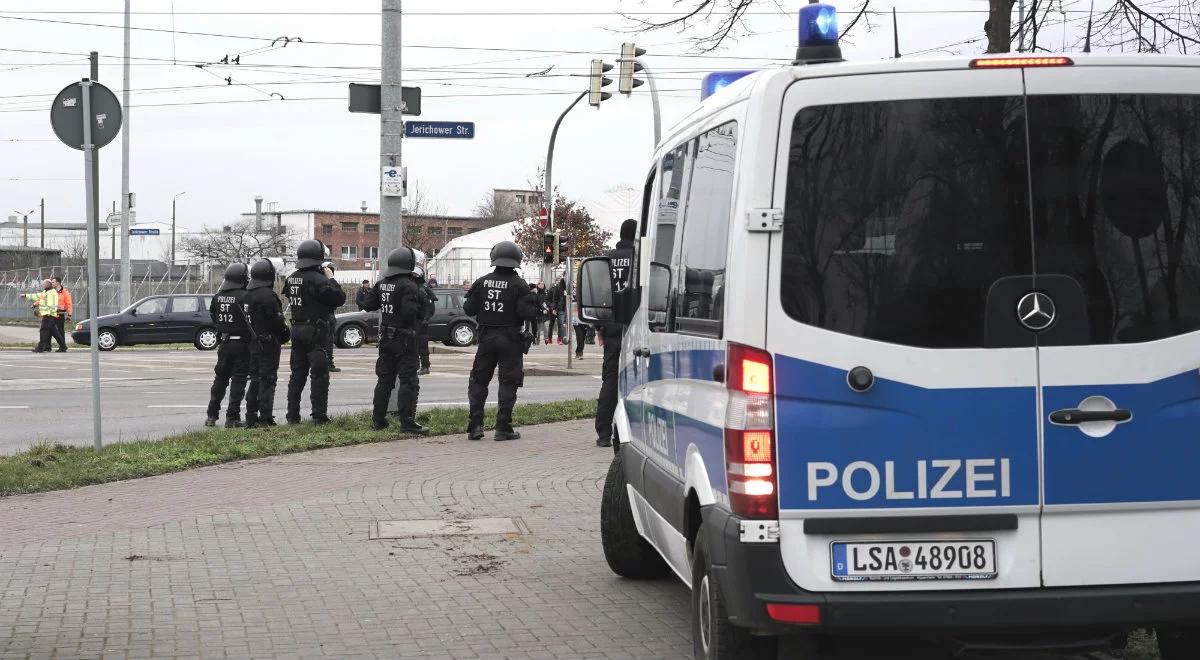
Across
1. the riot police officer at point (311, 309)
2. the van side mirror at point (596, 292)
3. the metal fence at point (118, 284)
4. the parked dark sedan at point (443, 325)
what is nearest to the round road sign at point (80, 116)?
the riot police officer at point (311, 309)

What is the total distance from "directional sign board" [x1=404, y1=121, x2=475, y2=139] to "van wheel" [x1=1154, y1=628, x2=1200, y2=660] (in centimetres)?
1260

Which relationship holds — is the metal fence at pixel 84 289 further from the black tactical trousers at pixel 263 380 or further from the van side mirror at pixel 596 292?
the van side mirror at pixel 596 292

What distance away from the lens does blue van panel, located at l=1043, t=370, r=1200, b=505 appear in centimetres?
440

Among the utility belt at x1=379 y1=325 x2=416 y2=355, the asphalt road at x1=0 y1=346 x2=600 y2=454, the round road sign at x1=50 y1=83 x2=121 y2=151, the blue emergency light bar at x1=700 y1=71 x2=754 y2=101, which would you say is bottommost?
the asphalt road at x1=0 y1=346 x2=600 y2=454

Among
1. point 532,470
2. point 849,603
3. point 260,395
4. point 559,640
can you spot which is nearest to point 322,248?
point 260,395

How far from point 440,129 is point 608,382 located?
209 inches

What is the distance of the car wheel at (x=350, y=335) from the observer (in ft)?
123

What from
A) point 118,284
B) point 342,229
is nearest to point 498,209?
point 342,229

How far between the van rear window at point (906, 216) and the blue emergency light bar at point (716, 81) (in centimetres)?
172

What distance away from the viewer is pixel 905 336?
442 cm

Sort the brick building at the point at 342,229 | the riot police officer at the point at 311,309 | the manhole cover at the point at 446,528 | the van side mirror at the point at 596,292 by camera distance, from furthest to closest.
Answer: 1. the brick building at the point at 342,229
2. the riot police officer at the point at 311,309
3. the manhole cover at the point at 446,528
4. the van side mirror at the point at 596,292

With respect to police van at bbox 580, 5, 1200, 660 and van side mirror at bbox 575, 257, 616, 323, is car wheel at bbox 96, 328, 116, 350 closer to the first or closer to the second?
van side mirror at bbox 575, 257, 616, 323

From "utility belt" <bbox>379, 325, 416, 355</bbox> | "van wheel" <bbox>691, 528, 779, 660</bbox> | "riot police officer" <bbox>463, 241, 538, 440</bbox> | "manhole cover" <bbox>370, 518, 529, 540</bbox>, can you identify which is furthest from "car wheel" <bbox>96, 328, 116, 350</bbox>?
"van wheel" <bbox>691, 528, 779, 660</bbox>

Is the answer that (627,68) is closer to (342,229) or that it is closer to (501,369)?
(501,369)
